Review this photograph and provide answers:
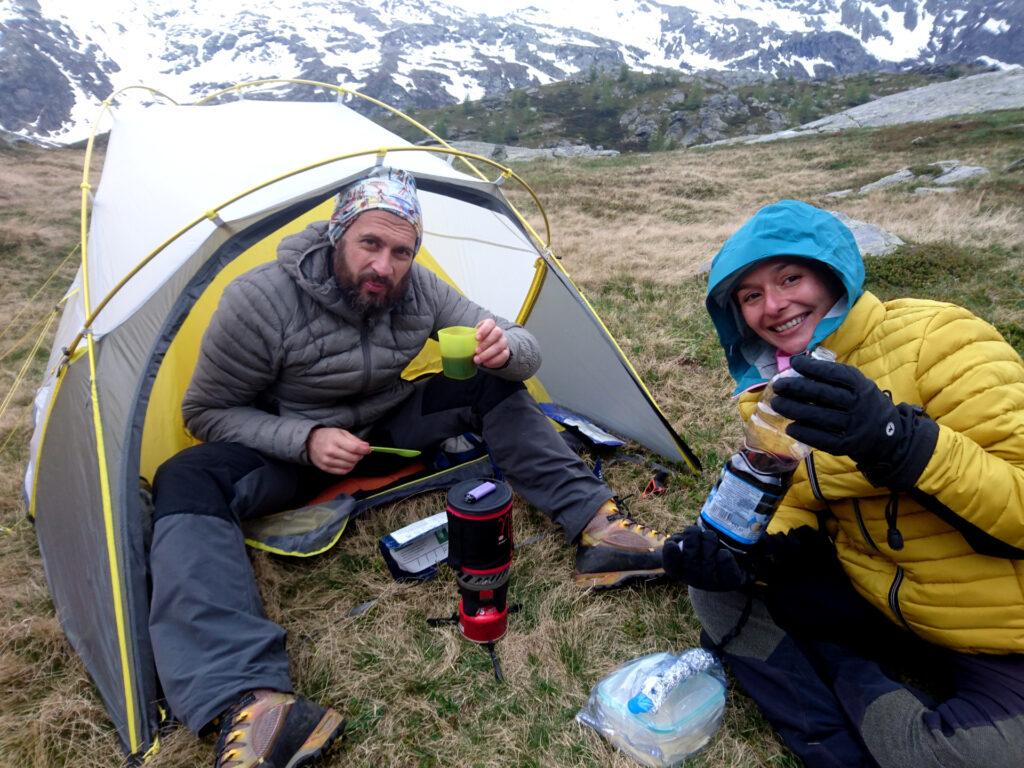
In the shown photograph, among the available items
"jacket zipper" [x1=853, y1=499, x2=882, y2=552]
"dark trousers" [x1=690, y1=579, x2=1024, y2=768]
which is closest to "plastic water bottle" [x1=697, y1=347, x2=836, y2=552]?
"jacket zipper" [x1=853, y1=499, x2=882, y2=552]

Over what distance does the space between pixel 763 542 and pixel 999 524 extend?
0.73m

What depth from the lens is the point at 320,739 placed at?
211cm

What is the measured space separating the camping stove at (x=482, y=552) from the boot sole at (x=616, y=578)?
0.48 meters

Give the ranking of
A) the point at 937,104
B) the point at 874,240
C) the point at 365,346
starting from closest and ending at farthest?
the point at 365,346, the point at 874,240, the point at 937,104

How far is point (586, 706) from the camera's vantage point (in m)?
2.35

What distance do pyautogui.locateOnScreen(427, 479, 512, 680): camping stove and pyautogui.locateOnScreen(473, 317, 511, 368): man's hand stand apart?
0.72 meters

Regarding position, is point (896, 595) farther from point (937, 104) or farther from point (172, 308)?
point (937, 104)

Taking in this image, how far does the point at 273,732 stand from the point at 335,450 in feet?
3.82

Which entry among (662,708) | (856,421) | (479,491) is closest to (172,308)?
(479,491)

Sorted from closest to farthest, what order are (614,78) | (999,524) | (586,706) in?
1. (999,524)
2. (586,706)
3. (614,78)

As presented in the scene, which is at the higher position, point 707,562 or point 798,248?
point 798,248

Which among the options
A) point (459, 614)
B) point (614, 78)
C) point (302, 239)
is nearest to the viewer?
point (459, 614)

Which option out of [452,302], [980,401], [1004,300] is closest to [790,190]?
[1004,300]

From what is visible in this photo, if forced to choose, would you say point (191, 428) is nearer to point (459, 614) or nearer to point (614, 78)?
point (459, 614)
